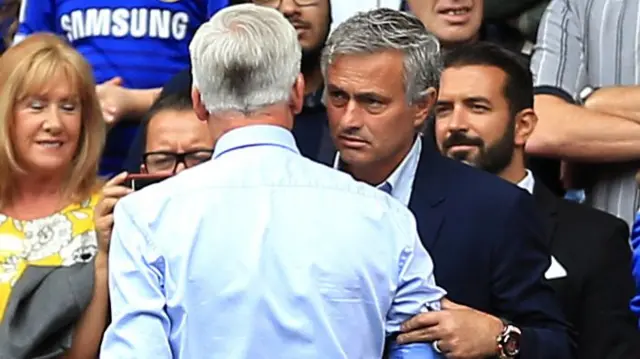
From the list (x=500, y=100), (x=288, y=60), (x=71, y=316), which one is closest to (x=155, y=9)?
(x=500, y=100)

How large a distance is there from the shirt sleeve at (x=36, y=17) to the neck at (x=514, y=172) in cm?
189

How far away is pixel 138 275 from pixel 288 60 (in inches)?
21.1

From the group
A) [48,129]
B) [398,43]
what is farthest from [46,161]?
[398,43]

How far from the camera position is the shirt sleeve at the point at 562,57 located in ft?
16.7

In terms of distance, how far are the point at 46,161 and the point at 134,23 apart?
1.05 metres

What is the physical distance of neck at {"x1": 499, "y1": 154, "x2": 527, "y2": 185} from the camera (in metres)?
4.55

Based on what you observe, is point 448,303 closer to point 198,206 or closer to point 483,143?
point 198,206

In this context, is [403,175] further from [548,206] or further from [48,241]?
[48,241]

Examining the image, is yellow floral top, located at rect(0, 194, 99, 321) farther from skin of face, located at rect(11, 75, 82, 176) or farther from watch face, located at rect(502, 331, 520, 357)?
watch face, located at rect(502, 331, 520, 357)

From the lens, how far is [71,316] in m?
3.75

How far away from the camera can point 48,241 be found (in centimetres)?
413

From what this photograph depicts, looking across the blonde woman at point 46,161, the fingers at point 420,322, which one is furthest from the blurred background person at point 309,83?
the fingers at point 420,322

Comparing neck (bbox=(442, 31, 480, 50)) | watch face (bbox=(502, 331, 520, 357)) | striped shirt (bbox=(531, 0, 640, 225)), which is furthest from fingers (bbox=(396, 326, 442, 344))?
neck (bbox=(442, 31, 480, 50))

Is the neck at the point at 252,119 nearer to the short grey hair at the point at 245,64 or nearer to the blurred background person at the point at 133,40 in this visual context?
the short grey hair at the point at 245,64
